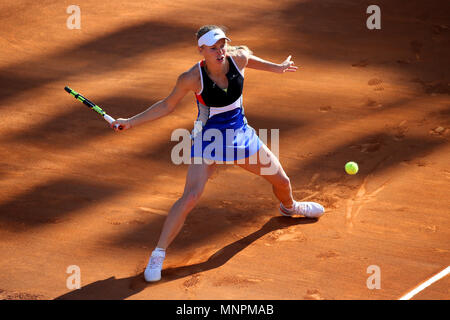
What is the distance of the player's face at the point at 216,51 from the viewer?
5.03 meters

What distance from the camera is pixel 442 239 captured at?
556 centimetres

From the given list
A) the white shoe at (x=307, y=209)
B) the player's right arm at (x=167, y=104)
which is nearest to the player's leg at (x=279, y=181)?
the white shoe at (x=307, y=209)

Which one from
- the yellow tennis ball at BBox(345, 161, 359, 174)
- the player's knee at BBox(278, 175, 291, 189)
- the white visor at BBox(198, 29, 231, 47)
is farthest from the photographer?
the yellow tennis ball at BBox(345, 161, 359, 174)

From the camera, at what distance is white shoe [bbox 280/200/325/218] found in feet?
19.5

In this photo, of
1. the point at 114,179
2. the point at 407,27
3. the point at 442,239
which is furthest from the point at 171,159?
the point at 407,27

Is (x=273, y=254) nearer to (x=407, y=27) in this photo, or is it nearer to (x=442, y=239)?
(x=442, y=239)

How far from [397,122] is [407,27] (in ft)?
9.32

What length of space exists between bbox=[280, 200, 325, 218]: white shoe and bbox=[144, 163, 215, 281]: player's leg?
1100 millimetres

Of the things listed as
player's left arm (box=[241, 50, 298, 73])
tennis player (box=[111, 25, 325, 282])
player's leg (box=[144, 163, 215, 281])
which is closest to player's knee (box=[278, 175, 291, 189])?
tennis player (box=[111, 25, 325, 282])

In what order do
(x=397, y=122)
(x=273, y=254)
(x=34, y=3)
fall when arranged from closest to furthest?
(x=273, y=254), (x=397, y=122), (x=34, y=3)

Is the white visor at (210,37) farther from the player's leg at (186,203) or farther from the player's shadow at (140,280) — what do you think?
the player's shadow at (140,280)

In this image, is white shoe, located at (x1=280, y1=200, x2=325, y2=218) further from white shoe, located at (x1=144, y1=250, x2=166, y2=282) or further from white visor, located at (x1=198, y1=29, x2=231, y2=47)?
white visor, located at (x1=198, y1=29, x2=231, y2=47)

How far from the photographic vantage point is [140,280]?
518 centimetres

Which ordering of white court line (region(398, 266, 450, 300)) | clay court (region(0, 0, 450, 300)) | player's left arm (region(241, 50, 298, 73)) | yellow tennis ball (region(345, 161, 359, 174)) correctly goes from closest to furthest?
white court line (region(398, 266, 450, 300)) < clay court (region(0, 0, 450, 300)) < player's left arm (region(241, 50, 298, 73)) < yellow tennis ball (region(345, 161, 359, 174))
